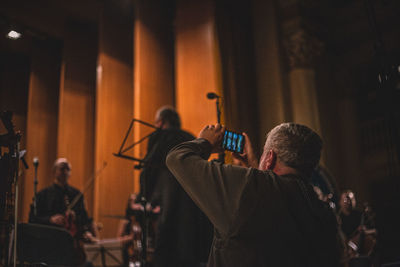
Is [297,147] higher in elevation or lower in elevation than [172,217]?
higher

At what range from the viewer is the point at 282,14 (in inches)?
259

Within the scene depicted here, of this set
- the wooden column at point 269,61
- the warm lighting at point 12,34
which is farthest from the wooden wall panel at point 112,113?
the warm lighting at point 12,34

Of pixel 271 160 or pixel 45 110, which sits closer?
pixel 271 160

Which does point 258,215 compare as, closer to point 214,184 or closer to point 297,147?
point 214,184

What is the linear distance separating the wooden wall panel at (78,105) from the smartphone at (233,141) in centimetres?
638

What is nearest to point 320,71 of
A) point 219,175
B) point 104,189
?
point 104,189

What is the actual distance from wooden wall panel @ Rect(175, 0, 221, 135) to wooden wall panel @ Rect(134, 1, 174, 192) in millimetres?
547

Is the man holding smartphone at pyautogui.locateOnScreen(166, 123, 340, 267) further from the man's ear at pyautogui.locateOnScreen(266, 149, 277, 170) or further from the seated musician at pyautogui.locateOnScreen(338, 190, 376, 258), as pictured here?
the seated musician at pyautogui.locateOnScreen(338, 190, 376, 258)

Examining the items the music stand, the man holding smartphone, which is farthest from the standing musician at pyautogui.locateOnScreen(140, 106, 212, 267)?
the music stand

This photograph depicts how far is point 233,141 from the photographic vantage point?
1.76 meters

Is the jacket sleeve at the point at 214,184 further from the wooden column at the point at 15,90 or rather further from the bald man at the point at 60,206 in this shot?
the bald man at the point at 60,206

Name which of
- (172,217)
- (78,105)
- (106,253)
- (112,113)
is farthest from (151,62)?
(172,217)

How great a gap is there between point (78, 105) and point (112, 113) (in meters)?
1.05

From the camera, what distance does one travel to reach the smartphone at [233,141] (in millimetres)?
1702
